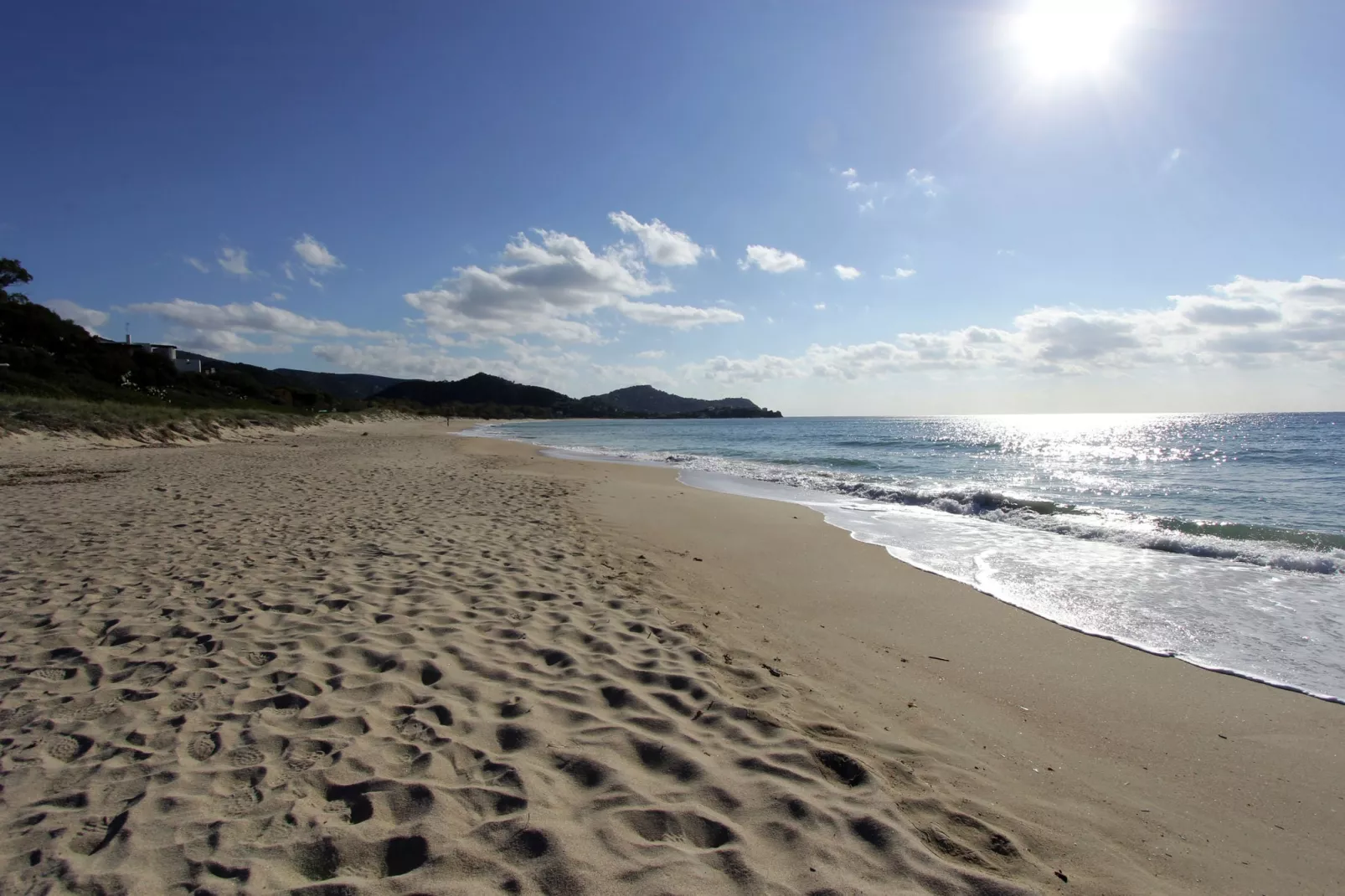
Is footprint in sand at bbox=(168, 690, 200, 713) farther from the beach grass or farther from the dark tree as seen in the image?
the dark tree

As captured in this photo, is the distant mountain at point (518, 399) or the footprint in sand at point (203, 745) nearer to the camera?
the footprint in sand at point (203, 745)

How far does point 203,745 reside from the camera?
3014mm

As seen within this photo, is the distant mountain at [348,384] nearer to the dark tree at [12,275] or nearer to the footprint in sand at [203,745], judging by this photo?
the dark tree at [12,275]

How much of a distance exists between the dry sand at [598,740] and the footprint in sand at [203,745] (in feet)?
0.05

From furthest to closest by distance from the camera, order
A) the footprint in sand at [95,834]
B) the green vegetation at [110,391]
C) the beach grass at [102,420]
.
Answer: the green vegetation at [110,391] < the beach grass at [102,420] < the footprint in sand at [95,834]

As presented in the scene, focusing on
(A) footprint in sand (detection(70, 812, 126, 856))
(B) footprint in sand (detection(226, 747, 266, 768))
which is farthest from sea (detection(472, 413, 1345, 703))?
(A) footprint in sand (detection(70, 812, 126, 856))

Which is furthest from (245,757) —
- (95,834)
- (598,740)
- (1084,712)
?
(1084,712)

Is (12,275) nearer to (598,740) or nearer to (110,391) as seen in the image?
(110,391)

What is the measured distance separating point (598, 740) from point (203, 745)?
1.94 m

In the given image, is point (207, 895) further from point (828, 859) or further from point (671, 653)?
point (671, 653)

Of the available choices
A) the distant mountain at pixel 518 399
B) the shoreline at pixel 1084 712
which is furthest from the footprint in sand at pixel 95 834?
the distant mountain at pixel 518 399

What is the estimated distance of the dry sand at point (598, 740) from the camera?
7.75 ft

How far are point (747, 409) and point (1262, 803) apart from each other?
7378 inches

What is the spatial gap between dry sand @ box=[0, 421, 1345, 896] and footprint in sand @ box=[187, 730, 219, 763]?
1 centimetres
